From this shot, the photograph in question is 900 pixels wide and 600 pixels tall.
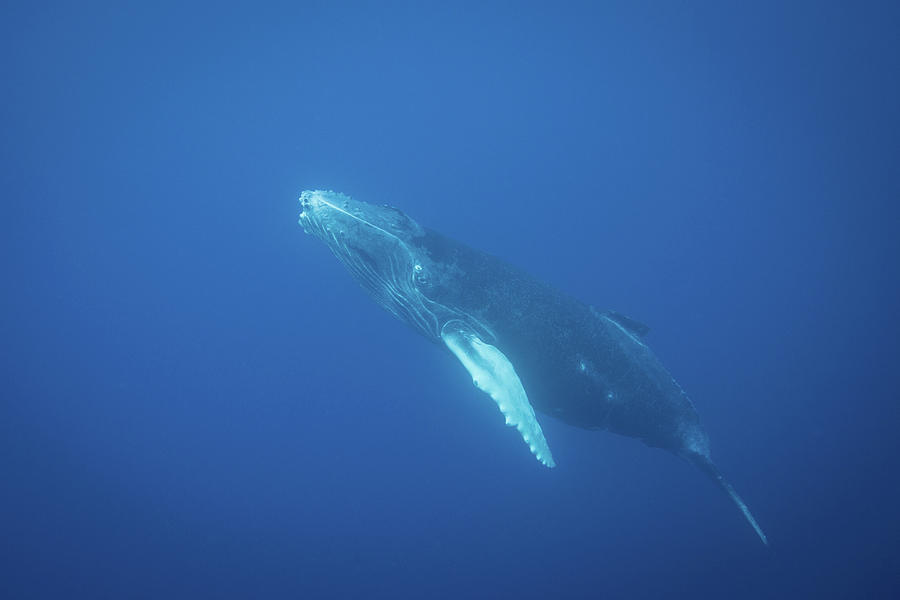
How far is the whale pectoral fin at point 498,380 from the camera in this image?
5.27 metres

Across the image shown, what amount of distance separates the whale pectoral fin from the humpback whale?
1.3 inches

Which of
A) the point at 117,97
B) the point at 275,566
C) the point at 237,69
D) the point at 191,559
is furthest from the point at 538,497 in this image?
the point at 117,97

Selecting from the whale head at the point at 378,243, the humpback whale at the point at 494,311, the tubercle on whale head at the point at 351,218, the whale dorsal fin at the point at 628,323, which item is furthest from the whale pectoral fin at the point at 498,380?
the whale dorsal fin at the point at 628,323

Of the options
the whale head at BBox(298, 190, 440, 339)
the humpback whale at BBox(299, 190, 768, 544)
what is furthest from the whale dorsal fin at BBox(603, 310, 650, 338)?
the whale head at BBox(298, 190, 440, 339)

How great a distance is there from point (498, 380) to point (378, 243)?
2512 millimetres

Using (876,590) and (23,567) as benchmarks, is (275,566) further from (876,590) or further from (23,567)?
(876,590)

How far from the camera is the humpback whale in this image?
6.47 metres

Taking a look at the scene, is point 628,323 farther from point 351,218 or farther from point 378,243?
point 351,218

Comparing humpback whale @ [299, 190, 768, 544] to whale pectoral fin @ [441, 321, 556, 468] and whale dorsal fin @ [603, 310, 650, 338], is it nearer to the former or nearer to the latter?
whale pectoral fin @ [441, 321, 556, 468]

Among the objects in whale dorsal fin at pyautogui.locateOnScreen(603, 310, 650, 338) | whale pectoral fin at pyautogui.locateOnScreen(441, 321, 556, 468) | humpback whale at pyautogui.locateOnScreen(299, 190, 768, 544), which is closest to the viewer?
whale pectoral fin at pyautogui.locateOnScreen(441, 321, 556, 468)

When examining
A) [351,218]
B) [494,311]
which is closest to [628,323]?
[494,311]

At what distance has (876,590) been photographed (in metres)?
12.2

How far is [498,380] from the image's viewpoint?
5.54 metres

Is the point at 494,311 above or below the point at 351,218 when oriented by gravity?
below
